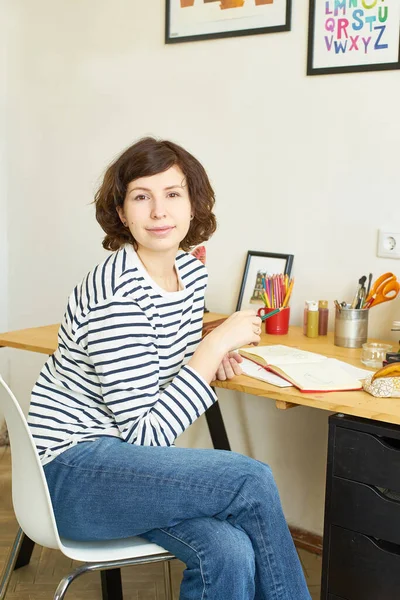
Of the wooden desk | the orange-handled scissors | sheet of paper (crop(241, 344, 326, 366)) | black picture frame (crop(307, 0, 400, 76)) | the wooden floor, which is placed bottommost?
the wooden floor

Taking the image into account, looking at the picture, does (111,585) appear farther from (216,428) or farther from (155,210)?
(155,210)

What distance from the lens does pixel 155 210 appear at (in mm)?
1552

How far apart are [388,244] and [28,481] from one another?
1.23 m

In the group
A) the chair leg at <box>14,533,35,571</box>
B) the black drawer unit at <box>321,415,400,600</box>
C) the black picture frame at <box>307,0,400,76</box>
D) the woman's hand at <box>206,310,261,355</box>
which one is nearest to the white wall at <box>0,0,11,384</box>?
the chair leg at <box>14,533,35,571</box>

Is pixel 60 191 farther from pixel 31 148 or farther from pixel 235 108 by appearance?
pixel 235 108

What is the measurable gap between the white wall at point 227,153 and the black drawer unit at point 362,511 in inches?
27.4

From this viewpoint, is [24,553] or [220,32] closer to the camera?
[24,553]

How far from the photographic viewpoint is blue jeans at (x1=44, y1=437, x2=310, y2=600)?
1.29m

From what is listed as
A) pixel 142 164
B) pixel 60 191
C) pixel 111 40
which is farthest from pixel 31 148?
pixel 142 164

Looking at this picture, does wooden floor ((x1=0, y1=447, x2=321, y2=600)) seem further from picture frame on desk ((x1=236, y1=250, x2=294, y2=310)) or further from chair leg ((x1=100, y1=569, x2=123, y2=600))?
picture frame on desk ((x1=236, y1=250, x2=294, y2=310))

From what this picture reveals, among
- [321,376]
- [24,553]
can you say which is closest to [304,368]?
[321,376]

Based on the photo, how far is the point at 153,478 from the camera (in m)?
1.34

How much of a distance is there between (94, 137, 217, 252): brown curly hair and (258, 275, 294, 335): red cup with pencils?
487 millimetres

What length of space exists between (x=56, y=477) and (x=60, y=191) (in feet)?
5.48
